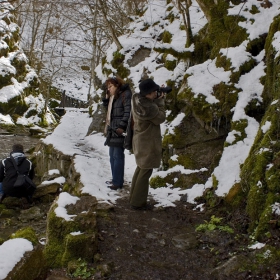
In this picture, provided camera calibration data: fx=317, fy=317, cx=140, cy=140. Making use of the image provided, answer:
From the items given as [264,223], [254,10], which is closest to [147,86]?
[264,223]

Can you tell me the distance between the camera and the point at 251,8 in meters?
6.82

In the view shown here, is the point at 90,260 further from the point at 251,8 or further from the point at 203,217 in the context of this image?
the point at 251,8

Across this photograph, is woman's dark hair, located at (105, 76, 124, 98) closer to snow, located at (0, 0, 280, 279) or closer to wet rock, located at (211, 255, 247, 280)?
snow, located at (0, 0, 280, 279)

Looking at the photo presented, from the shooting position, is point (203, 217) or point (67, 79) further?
point (67, 79)

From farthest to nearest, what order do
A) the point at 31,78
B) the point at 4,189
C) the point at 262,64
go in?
1. the point at 31,78
2. the point at 4,189
3. the point at 262,64

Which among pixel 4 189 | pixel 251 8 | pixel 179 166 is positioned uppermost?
pixel 251 8

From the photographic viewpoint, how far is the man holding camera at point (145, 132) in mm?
4512

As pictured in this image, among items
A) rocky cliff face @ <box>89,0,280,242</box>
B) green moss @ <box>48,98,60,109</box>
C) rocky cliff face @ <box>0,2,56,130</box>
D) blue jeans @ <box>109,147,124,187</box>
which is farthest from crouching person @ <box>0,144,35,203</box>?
green moss @ <box>48,98,60,109</box>

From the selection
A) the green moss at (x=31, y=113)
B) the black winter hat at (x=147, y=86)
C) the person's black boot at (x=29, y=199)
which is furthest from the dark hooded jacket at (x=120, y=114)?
the green moss at (x=31, y=113)

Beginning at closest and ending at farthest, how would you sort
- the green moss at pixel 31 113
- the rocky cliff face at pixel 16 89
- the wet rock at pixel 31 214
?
the wet rock at pixel 31 214, the rocky cliff face at pixel 16 89, the green moss at pixel 31 113

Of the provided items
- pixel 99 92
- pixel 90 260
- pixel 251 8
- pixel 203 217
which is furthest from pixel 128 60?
pixel 90 260

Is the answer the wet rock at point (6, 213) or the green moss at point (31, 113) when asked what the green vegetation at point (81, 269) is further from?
the green moss at point (31, 113)

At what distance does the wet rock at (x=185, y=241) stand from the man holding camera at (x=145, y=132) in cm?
102

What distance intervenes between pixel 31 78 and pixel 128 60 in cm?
1774
